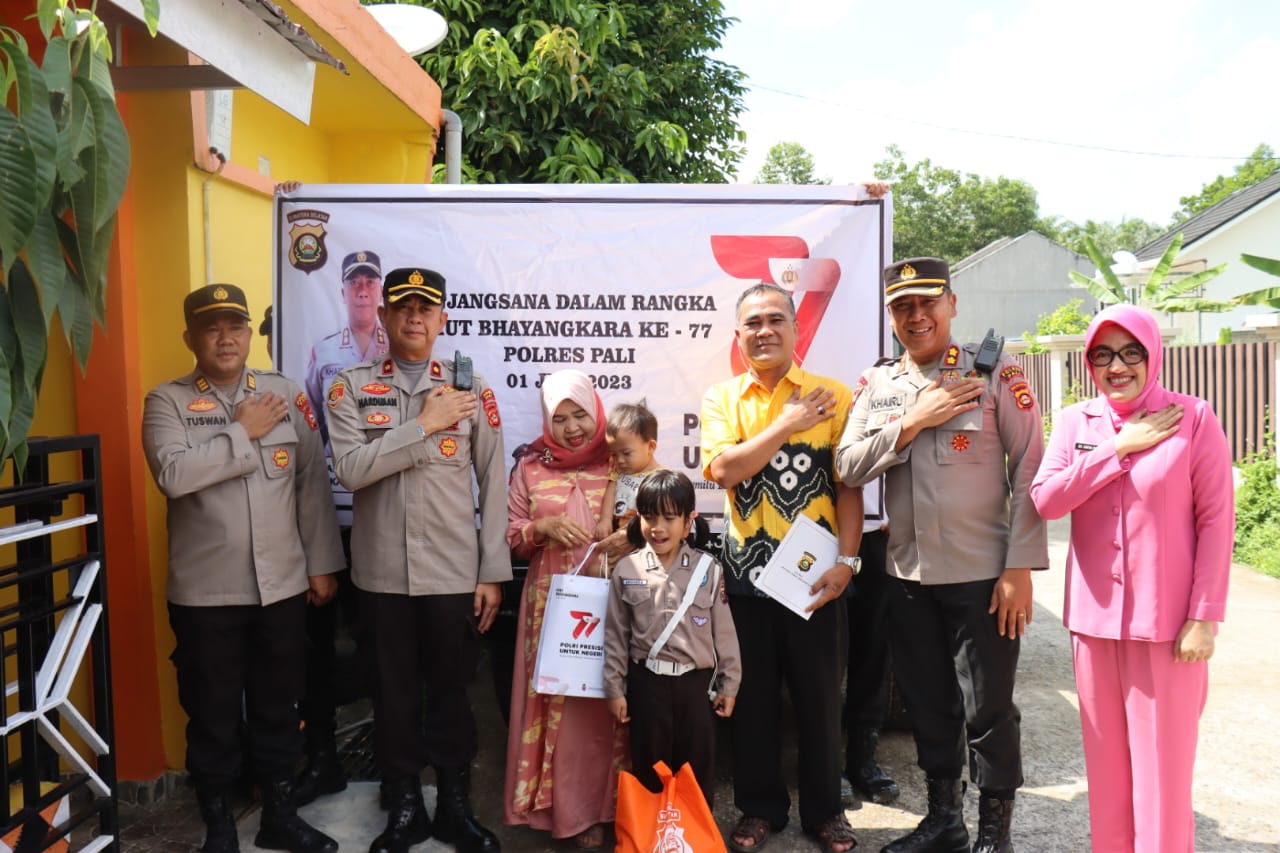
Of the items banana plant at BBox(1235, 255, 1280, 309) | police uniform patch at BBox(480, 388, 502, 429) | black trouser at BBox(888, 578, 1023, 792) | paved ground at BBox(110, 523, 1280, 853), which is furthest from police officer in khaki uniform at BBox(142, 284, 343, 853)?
banana plant at BBox(1235, 255, 1280, 309)

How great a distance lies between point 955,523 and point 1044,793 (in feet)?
4.71

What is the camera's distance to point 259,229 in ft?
14.9

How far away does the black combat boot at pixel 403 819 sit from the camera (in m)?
3.24

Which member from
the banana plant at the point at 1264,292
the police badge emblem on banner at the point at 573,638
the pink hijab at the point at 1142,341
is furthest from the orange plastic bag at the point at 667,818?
the banana plant at the point at 1264,292

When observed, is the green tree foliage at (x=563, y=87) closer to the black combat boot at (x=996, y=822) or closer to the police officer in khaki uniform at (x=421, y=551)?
the police officer in khaki uniform at (x=421, y=551)

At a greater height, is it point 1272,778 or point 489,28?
point 489,28

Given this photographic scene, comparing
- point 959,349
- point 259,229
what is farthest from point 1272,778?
point 259,229

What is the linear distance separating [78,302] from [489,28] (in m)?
7.32

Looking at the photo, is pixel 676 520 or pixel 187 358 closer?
pixel 676 520

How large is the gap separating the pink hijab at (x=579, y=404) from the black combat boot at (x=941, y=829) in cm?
155

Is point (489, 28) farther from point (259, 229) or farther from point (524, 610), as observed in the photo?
point (524, 610)

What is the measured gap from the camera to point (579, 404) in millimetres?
3363

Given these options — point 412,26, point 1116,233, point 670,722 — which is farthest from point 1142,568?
point 1116,233

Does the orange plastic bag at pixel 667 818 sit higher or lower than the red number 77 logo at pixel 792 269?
lower
